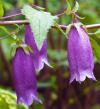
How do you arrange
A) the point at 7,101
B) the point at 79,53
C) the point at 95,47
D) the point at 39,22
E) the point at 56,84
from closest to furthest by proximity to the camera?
the point at 39,22 → the point at 79,53 → the point at 95,47 → the point at 7,101 → the point at 56,84

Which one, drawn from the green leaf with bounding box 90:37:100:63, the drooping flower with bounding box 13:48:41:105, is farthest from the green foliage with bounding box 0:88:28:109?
the green leaf with bounding box 90:37:100:63

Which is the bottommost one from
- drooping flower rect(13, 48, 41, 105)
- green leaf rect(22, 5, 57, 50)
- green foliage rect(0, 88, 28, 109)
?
green foliage rect(0, 88, 28, 109)

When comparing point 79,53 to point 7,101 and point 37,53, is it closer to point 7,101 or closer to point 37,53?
point 37,53

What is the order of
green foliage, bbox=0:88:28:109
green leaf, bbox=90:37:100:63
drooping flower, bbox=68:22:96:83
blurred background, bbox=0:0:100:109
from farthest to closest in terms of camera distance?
blurred background, bbox=0:0:100:109, green foliage, bbox=0:88:28:109, green leaf, bbox=90:37:100:63, drooping flower, bbox=68:22:96:83

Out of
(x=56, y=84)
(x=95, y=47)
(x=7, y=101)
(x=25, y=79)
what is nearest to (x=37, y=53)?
(x=25, y=79)

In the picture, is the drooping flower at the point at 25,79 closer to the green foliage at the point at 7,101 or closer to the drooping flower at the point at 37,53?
the drooping flower at the point at 37,53

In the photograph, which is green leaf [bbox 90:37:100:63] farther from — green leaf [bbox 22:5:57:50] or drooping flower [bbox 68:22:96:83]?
green leaf [bbox 22:5:57:50]

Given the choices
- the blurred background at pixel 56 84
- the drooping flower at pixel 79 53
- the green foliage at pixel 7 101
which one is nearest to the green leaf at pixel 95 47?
the drooping flower at pixel 79 53
